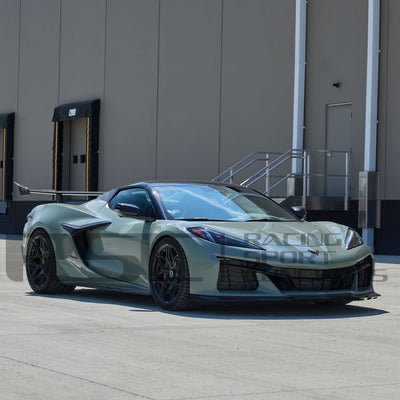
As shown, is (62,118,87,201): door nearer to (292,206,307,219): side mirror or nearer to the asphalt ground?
(292,206,307,219): side mirror

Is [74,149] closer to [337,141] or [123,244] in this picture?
[337,141]

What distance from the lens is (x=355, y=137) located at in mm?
21703

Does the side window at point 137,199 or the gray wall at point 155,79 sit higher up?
the gray wall at point 155,79

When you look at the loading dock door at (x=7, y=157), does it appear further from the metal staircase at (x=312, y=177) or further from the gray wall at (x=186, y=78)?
the metal staircase at (x=312, y=177)

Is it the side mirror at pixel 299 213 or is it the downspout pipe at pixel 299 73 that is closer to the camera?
the side mirror at pixel 299 213

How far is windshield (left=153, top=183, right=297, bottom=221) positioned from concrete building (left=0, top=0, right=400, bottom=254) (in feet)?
38.4

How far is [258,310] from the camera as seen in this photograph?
8.40 metres

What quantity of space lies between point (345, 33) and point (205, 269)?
15.4 metres

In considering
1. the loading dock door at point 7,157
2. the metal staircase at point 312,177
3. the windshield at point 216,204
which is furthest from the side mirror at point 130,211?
the loading dock door at point 7,157

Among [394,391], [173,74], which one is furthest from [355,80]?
[394,391]

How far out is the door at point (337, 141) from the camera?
22016 millimetres

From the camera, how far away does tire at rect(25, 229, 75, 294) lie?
31.8ft

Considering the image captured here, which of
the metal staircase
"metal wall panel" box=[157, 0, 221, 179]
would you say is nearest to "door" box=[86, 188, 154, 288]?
the metal staircase

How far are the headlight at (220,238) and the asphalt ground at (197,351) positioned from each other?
64 centimetres
